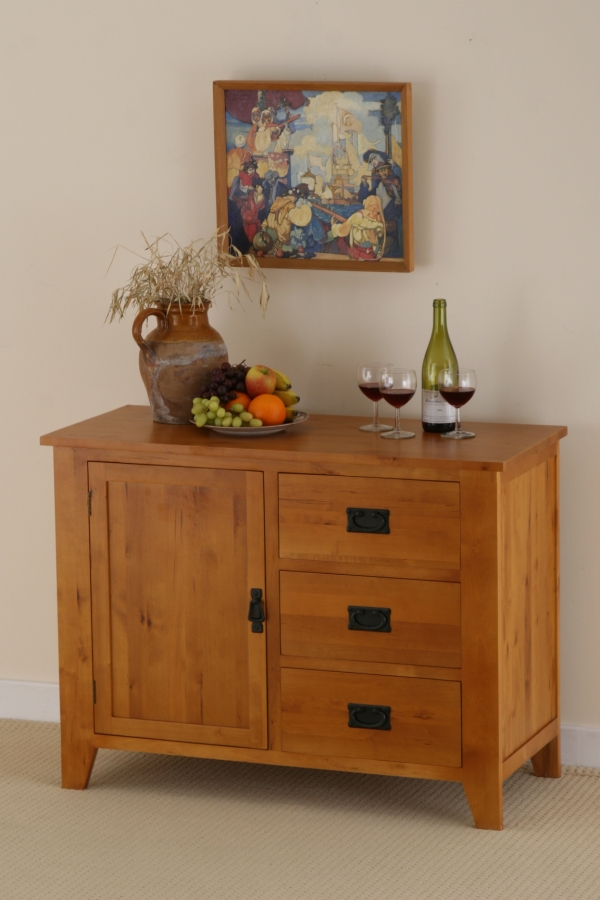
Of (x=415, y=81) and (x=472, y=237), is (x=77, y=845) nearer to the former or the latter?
(x=472, y=237)

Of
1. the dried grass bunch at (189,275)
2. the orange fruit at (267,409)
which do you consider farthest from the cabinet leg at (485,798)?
the dried grass bunch at (189,275)

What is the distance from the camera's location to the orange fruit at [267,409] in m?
2.67

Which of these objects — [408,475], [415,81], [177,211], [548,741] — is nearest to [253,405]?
[408,475]

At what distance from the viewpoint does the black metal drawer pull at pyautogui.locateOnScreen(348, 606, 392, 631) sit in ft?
8.36

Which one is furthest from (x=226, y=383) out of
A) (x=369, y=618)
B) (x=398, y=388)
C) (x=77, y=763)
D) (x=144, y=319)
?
(x=77, y=763)

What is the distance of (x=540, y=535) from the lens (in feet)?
8.86

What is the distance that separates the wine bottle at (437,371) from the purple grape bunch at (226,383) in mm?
414

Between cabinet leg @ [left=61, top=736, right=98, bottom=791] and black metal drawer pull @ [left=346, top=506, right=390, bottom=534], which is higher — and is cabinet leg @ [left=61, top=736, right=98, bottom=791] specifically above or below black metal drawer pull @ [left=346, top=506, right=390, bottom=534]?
below

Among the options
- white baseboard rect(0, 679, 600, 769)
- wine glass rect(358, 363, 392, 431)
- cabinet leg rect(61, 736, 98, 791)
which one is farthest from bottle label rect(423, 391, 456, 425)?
white baseboard rect(0, 679, 600, 769)

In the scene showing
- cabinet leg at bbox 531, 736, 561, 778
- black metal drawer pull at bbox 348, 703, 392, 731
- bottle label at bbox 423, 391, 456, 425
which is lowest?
cabinet leg at bbox 531, 736, 561, 778

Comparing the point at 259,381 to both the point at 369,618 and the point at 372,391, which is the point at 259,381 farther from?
the point at 369,618

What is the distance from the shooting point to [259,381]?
106 inches

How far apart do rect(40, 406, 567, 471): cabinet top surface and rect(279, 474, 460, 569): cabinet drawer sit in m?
0.05

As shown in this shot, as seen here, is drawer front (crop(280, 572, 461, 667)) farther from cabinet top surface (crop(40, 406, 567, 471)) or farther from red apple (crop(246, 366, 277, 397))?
red apple (crop(246, 366, 277, 397))
